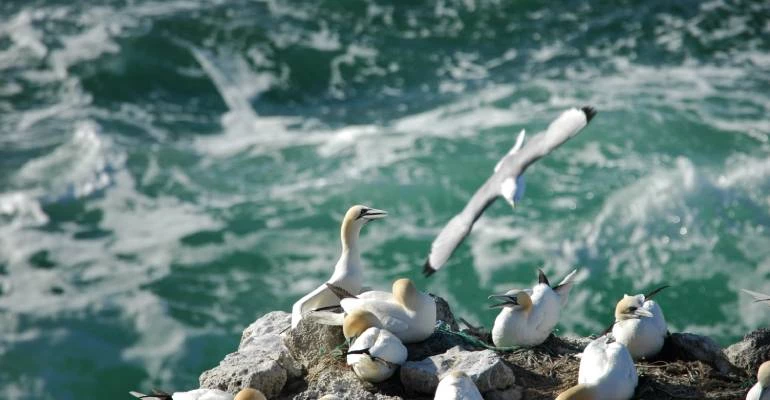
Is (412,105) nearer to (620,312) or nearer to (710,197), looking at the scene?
(710,197)

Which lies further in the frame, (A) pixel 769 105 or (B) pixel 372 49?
(B) pixel 372 49

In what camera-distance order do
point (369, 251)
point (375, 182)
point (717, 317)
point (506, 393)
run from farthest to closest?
point (375, 182) < point (369, 251) < point (717, 317) < point (506, 393)

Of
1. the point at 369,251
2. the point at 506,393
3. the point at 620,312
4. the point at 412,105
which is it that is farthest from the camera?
the point at 412,105

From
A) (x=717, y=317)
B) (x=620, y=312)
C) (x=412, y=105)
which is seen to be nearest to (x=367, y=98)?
(x=412, y=105)

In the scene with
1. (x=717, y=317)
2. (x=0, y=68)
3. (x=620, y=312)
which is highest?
(x=620, y=312)

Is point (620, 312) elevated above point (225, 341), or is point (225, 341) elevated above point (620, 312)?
point (620, 312)

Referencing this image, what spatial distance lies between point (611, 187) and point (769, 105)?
3.45 metres

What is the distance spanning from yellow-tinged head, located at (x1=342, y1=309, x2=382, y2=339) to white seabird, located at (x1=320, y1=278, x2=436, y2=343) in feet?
0.24

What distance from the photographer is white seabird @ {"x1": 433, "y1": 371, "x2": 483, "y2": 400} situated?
17.3 feet

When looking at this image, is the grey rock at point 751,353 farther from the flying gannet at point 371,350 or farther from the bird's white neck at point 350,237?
the bird's white neck at point 350,237

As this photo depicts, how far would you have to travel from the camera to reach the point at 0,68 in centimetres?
1975

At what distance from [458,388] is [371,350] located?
0.65 metres

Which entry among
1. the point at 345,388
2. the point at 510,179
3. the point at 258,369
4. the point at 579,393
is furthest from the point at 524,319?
the point at 510,179

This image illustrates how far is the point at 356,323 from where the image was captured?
5988mm
